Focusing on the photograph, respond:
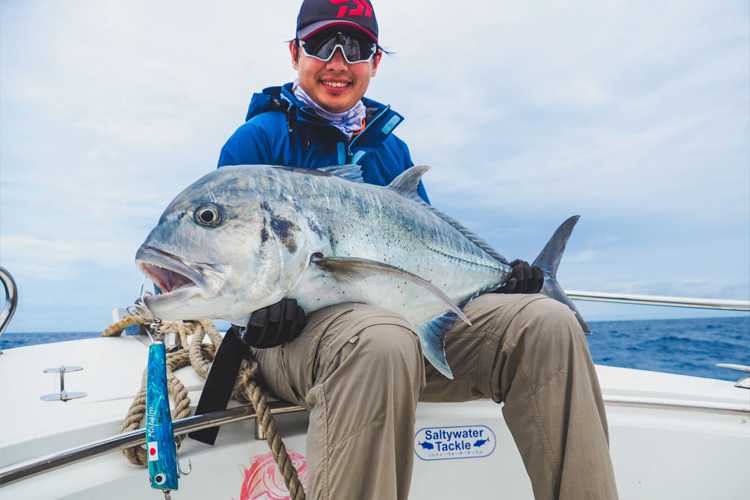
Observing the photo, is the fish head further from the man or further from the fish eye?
the man

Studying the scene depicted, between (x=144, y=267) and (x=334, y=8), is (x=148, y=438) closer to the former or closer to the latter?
(x=144, y=267)

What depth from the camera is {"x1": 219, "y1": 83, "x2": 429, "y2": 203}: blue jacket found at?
1.99m

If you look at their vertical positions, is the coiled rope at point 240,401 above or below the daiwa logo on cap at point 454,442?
above

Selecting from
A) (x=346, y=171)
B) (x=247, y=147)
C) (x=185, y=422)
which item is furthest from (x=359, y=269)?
(x=247, y=147)

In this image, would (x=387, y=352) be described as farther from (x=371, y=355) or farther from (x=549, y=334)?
(x=549, y=334)

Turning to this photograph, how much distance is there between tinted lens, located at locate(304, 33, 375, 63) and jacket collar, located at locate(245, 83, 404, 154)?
199 millimetres

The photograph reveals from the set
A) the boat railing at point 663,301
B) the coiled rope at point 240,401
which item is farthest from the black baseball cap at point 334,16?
the boat railing at point 663,301

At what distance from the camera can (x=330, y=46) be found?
7.04 ft

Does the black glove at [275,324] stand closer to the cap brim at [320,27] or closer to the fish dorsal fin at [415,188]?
the fish dorsal fin at [415,188]

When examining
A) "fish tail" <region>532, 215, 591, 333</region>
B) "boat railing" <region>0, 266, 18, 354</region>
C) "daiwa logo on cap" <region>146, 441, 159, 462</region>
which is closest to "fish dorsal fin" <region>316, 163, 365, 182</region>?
"daiwa logo on cap" <region>146, 441, 159, 462</region>

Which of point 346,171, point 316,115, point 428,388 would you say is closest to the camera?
point 346,171

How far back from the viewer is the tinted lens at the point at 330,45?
213 cm

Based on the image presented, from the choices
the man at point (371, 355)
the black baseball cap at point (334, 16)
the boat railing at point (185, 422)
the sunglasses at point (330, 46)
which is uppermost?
the black baseball cap at point (334, 16)

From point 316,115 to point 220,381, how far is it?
3.69ft
